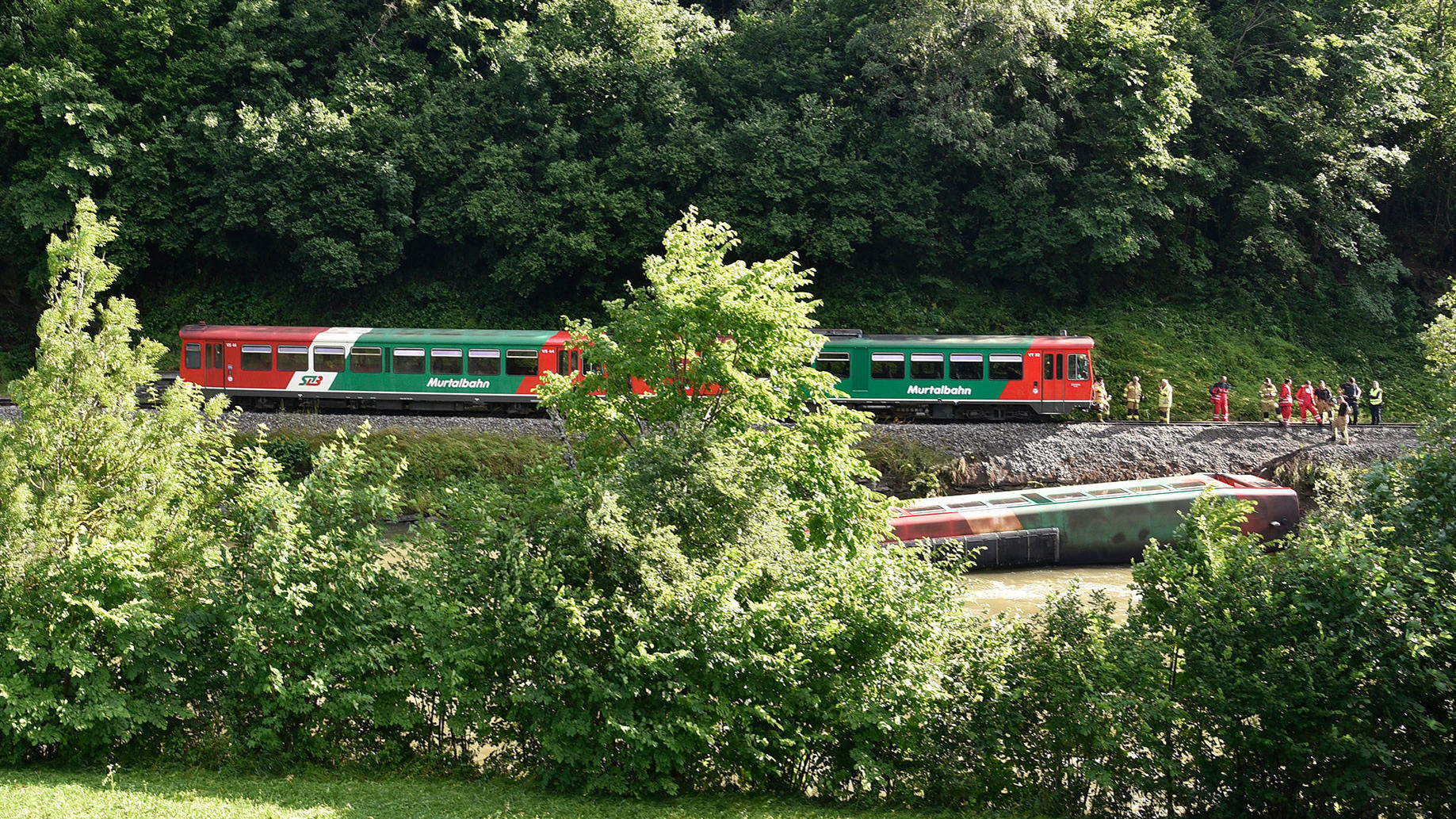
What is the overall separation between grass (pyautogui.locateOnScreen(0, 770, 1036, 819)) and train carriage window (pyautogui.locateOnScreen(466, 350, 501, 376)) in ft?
60.5

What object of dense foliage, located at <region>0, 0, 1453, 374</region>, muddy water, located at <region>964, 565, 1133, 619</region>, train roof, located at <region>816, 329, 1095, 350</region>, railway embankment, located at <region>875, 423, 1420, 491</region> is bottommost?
muddy water, located at <region>964, 565, 1133, 619</region>

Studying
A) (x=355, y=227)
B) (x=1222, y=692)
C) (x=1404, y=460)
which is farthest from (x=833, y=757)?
(x=355, y=227)

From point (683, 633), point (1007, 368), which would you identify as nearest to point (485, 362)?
point (1007, 368)

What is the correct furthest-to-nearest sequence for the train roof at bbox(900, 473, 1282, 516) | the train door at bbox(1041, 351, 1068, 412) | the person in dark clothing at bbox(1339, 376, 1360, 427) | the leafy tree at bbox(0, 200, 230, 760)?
the train door at bbox(1041, 351, 1068, 412) < the person in dark clothing at bbox(1339, 376, 1360, 427) < the train roof at bbox(900, 473, 1282, 516) < the leafy tree at bbox(0, 200, 230, 760)

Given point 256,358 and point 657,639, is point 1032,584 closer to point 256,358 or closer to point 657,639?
point 657,639

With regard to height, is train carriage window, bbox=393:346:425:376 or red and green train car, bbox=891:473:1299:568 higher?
train carriage window, bbox=393:346:425:376

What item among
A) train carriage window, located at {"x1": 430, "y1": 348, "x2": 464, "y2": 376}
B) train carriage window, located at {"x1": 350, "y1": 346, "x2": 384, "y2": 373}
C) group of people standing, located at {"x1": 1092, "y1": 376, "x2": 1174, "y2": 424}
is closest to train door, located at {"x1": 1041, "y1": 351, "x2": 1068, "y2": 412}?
group of people standing, located at {"x1": 1092, "y1": 376, "x2": 1174, "y2": 424}

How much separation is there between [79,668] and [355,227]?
27.4 meters

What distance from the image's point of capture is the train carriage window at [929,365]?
27031mm

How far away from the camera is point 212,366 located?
91.0ft

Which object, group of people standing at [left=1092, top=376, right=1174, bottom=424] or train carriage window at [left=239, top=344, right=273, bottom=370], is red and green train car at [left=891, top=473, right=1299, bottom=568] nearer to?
group of people standing at [left=1092, top=376, right=1174, bottom=424]

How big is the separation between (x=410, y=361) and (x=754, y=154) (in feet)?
45.4

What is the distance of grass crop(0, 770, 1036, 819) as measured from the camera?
26.9 ft

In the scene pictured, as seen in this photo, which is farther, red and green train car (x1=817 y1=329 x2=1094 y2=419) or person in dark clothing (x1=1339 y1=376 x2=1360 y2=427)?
red and green train car (x1=817 y1=329 x2=1094 y2=419)
